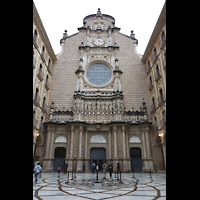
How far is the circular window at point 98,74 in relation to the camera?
24.5 meters

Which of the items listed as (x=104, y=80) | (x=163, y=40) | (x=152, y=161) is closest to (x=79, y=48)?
(x=104, y=80)

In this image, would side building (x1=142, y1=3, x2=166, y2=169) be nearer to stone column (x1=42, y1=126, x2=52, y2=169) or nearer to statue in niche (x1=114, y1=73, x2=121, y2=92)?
statue in niche (x1=114, y1=73, x2=121, y2=92)

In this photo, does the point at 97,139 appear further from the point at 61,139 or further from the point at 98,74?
the point at 98,74


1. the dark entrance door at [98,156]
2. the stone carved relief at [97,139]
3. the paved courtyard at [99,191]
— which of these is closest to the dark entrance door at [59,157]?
the dark entrance door at [98,156]

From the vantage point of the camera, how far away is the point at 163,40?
17.1 meters

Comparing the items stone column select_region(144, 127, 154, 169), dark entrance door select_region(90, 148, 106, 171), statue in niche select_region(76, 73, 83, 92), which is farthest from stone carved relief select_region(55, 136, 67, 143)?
stone column select_region(144, 127, 154, 169)

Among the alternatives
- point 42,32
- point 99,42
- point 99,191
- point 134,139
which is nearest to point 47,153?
point 134,139

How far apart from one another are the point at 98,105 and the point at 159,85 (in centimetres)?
842

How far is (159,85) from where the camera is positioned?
18531 millimetres

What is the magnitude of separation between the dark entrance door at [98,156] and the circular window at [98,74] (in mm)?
9824

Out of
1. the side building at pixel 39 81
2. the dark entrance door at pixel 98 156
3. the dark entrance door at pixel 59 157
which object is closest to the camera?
A: the side building at pixel 39 81

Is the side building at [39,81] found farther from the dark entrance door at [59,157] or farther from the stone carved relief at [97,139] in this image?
the stone carved relief at [97,139]
